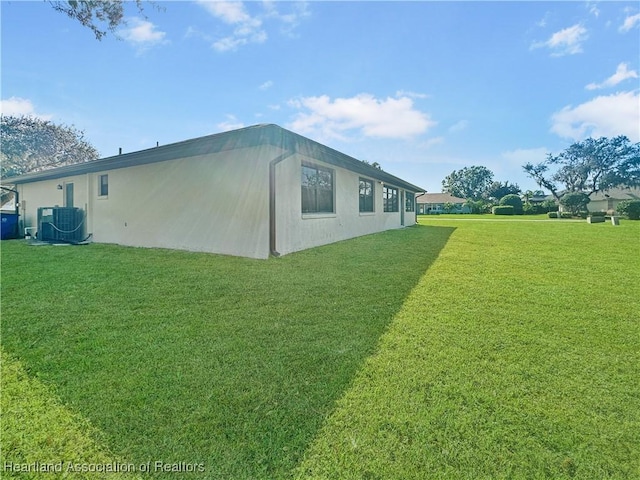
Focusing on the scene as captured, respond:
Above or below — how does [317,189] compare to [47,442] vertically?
above

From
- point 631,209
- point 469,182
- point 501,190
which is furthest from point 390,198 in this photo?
point 469,182

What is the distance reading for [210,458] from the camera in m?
1.56

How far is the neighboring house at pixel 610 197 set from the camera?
40.2m

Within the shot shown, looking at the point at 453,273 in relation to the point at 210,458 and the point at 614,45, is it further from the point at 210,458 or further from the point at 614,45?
the point at 614,45

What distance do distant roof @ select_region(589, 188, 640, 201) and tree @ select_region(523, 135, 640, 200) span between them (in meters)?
1.63

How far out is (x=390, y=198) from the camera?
16734 millimetres

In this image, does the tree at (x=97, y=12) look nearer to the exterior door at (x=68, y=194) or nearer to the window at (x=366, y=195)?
the window at (x=366, y=195)

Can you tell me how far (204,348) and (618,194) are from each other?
189 ft

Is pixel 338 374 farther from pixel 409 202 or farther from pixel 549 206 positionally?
pixel 549 206

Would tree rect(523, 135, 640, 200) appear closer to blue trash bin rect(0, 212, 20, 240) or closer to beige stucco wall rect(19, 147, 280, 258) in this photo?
beige stucco wall rect(19, 147, 280, 258)

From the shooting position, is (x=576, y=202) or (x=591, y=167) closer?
(x=576, y=202)

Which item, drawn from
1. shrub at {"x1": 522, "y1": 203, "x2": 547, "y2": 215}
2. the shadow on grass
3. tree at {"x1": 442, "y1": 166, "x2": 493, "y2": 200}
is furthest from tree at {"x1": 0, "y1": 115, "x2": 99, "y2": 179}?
tree at {"x1": 442, "y1": 166, "x2": 493, "y2": 200}

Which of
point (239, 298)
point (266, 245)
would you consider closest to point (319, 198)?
point (266, 245)

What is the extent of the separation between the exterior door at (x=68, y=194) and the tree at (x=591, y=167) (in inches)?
2029
